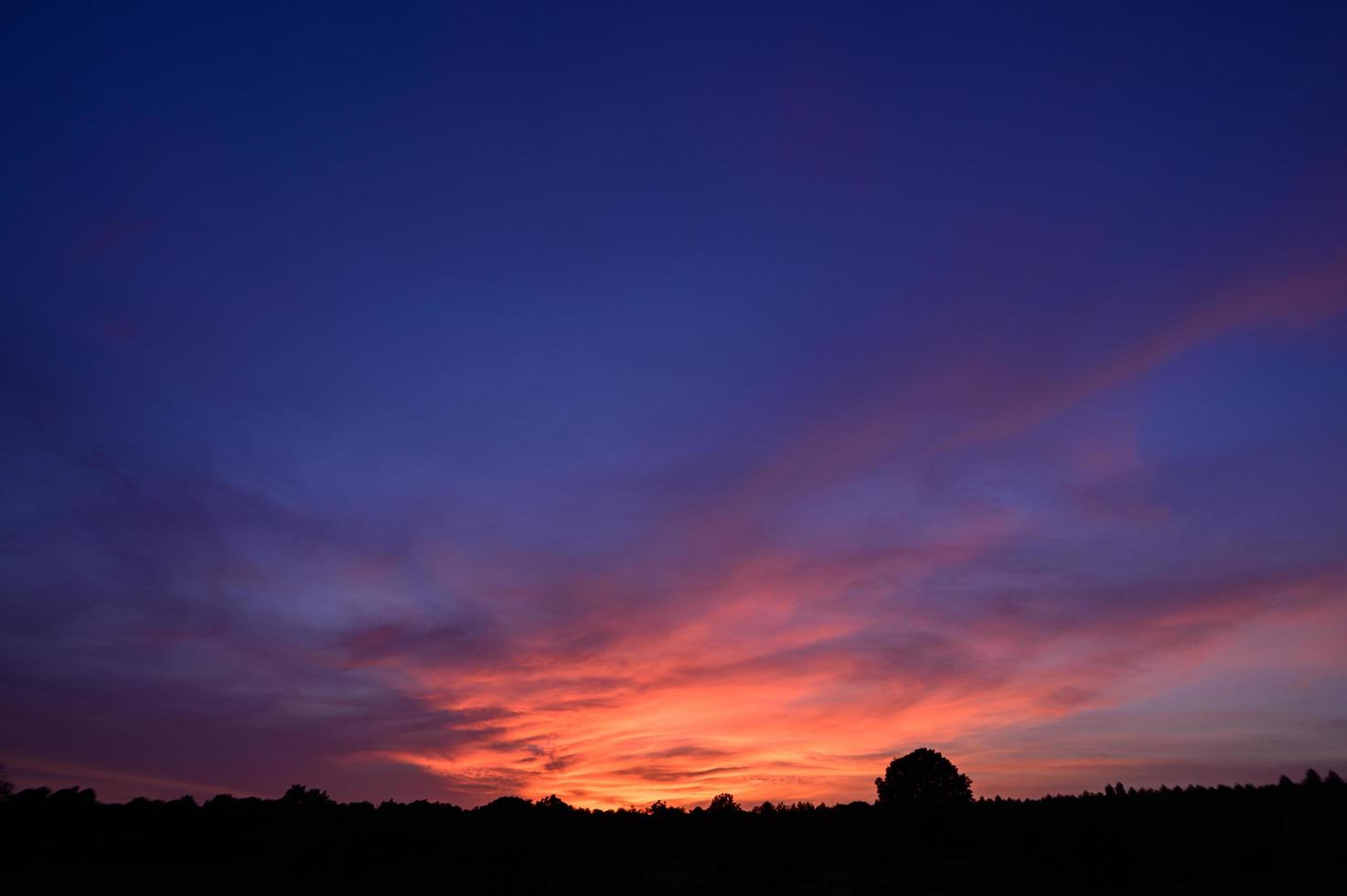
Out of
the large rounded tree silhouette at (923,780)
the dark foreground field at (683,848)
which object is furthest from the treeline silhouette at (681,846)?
the large rounded tree silhouette at (923,780)

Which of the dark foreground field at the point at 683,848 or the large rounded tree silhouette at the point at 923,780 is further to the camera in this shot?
the large rounded tree silhouette at the point at 923,780

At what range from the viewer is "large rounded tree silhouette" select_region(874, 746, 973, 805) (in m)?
72.8

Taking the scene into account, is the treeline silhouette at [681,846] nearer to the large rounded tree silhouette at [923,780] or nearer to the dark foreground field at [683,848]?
the dark foreground field at [683,848]

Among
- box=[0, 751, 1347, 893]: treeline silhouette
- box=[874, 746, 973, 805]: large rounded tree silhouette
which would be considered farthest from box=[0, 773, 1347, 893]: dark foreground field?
box=[874, 746, 973, 805]: large rounded tree silhouette

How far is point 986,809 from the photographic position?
59.8m

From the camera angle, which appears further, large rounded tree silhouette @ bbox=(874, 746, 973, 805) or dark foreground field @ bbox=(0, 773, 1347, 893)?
large rounded tree silhouette @ bbox=(874, 746, 973, 805)

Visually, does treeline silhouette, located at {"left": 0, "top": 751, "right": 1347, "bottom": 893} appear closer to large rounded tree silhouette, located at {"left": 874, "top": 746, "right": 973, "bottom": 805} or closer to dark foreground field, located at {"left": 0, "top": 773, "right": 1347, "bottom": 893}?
dark foreground field, located at {"left": 0, "top": 773, "right": 1347, "bottom": 893}

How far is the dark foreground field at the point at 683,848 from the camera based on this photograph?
35.8m

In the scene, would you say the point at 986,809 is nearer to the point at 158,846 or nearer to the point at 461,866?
the point at 461,866

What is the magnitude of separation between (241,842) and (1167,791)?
63167 millimetres

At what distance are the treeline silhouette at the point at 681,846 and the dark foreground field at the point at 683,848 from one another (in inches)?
4.9

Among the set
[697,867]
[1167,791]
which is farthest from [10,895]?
[1167,791]

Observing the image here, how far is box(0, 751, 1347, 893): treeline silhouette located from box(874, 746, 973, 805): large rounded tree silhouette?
13576 millimetres

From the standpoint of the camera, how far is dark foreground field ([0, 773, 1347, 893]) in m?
35.8
